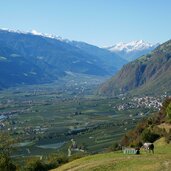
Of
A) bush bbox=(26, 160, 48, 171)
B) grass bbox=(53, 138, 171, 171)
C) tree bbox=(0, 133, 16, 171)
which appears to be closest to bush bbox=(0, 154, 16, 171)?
tree bbox=(0, 133, 16, 171)

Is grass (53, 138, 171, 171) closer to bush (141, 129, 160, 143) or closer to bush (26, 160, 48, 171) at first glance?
bush (26, 160, 48, 171)

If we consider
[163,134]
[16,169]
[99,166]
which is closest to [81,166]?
[99,166]

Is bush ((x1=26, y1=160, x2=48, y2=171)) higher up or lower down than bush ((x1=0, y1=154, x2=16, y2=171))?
lower down

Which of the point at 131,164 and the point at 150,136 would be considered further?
the point at 150,136

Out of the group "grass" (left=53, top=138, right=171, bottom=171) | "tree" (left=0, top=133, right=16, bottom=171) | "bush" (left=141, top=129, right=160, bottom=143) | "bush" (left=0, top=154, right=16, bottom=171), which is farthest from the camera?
"bush" (left=141, top=129, right=160, bottom=143)

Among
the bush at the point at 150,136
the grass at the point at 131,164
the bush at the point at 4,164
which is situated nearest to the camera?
the grass at the point at 131,164

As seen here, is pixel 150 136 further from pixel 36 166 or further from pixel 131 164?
pixel 131 164

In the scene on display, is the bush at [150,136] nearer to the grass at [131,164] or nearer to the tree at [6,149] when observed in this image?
the tree at [6,149]

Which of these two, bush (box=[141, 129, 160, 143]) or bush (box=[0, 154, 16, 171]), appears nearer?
bush (box=[0, 154, 16, 171])

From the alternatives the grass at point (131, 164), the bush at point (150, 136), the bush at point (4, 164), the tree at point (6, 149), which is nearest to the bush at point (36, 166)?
the tree at point (6, 149)

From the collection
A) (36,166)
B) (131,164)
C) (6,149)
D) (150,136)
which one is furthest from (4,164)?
(150,136)

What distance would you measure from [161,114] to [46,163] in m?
60.8

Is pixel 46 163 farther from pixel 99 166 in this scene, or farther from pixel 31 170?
pixel 99 166

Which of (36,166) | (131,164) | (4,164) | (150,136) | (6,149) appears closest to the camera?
(131,164)
